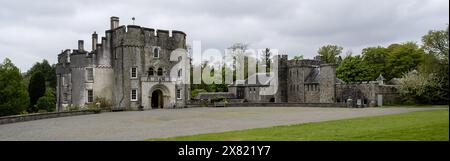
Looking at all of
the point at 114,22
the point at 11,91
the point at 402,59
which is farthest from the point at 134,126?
the point at 402,59

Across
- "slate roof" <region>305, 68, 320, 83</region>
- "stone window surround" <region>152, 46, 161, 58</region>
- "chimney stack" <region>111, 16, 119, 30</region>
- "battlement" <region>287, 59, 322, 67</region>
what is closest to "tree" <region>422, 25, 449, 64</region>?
"slate roof" <region>305, 68, 320, 83</region>

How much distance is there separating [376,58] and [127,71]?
4035cm

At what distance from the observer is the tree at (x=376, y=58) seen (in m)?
61.6

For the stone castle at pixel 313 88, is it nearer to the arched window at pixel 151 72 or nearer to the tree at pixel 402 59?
the tree at pixel 402 59

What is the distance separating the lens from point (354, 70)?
194 ft

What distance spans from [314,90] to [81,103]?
85.4 feet

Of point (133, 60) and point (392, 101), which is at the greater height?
point (133, 60)

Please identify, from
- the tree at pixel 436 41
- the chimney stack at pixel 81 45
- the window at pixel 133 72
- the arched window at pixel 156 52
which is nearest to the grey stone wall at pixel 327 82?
the tree at pixel 436 41

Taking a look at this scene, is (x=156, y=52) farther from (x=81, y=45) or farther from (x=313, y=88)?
(x=313, y=88)
